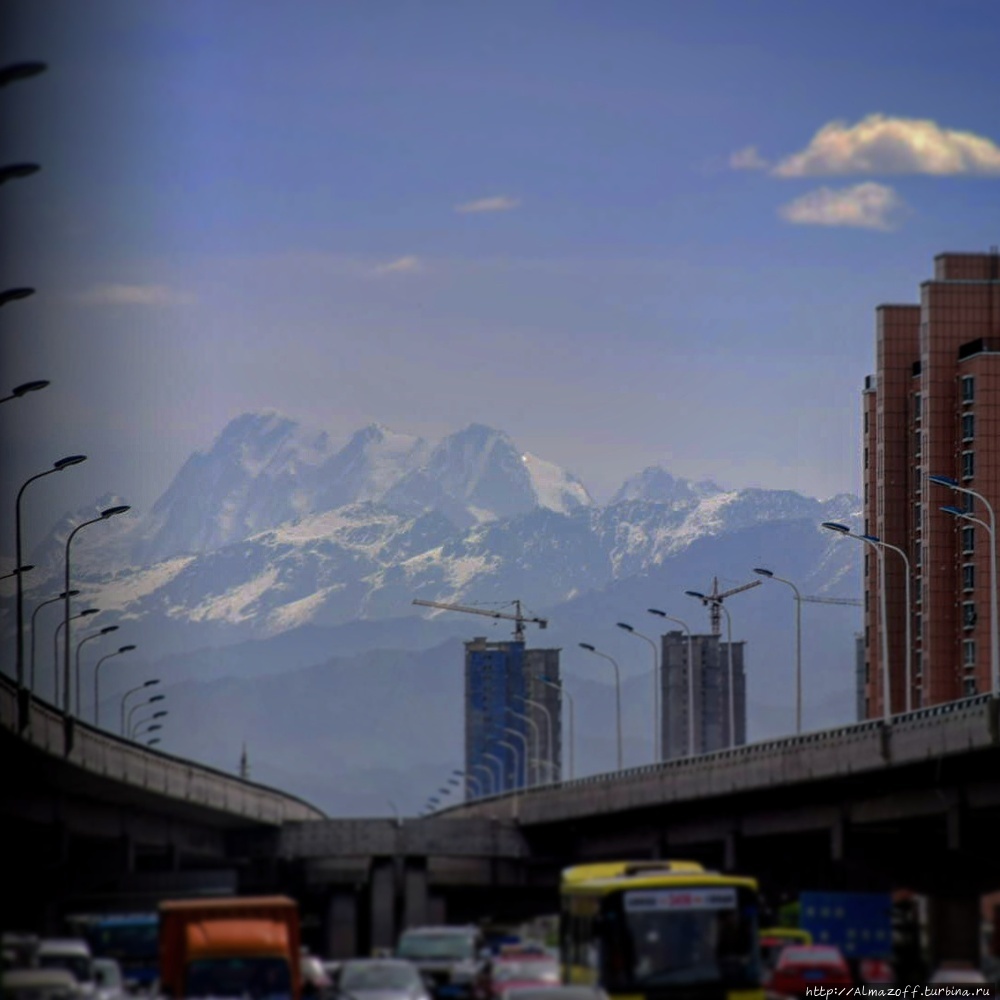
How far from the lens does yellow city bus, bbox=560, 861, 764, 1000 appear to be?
3859 cm

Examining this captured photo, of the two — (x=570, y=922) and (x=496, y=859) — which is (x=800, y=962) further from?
(x=496, y=859)

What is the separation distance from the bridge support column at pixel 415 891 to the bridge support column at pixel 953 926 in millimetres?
25135

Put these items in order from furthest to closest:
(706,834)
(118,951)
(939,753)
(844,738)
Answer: (706,834) < (844,738) < (939,753) < (118,951)

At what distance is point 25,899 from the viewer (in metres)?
93.8

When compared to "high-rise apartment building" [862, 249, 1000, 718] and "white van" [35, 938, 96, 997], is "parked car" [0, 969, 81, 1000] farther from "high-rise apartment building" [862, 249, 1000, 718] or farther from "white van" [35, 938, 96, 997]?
"high-rise apartment building" [862, 249, 1000, 718]

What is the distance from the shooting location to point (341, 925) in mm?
109812

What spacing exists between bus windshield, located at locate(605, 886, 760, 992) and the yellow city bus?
2cm

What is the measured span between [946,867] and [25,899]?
115 feet

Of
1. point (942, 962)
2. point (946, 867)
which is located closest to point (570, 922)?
point (942, 962)

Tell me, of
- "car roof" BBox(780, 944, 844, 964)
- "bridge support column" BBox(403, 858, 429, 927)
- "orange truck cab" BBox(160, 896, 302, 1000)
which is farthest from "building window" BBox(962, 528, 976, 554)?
"orange truck cab" BBox(160, 896, 302, 1000)

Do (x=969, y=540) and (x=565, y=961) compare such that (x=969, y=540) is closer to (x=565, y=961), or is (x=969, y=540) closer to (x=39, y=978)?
(x=565, y=961)

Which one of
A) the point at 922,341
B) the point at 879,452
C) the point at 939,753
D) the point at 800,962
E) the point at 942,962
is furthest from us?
the point at 879,452

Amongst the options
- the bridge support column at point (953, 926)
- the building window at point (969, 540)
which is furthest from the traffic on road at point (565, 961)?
the building window at point (969, 540)

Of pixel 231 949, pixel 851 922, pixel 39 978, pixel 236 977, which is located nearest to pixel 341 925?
pixel 851 922
